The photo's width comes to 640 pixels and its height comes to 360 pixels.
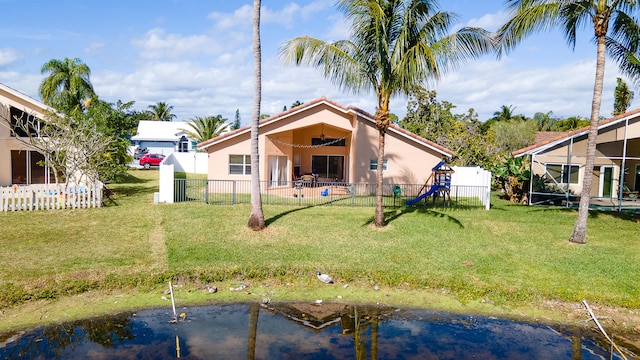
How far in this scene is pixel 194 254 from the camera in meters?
13.1

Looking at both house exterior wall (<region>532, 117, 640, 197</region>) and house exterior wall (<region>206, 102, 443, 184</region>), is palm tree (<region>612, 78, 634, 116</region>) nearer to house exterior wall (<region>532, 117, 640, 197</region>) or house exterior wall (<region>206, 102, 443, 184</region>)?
house exterior wall (<region>532, 117, 640, 197</region>)

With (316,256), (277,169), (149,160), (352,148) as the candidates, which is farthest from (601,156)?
(149,160)

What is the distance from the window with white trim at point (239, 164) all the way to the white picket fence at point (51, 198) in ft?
24.6

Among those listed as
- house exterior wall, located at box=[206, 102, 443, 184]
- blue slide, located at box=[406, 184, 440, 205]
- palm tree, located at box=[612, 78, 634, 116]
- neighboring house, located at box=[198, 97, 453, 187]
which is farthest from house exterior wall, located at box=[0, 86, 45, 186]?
palm tree, located at box=[612, 78, 634, 116]

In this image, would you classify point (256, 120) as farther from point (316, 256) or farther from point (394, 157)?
point (394, 157)

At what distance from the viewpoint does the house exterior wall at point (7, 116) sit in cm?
2222

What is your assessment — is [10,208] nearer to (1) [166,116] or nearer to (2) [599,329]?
(2) [599,329]

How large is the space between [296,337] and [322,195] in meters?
13.8

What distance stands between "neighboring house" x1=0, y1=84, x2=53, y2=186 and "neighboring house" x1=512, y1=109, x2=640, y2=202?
78.1 feet

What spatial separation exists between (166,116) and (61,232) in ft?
208

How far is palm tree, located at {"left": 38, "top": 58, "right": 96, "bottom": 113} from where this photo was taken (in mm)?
33594

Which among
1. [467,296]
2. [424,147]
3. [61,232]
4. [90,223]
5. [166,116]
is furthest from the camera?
[166,116]

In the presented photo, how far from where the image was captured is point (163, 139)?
163 ft

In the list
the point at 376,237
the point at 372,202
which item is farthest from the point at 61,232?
the point at 372,202
